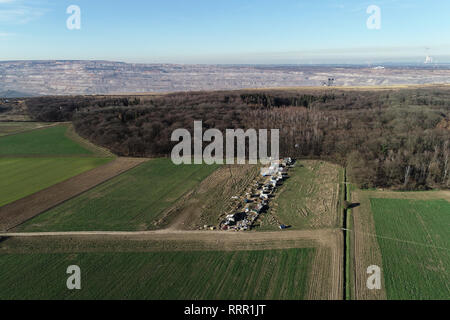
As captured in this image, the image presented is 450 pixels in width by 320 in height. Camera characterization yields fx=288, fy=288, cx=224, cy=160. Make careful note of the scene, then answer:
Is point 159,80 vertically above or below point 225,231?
above

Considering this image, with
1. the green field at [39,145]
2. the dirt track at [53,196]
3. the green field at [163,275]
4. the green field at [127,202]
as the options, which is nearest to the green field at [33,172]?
the dirt track at [53,196]

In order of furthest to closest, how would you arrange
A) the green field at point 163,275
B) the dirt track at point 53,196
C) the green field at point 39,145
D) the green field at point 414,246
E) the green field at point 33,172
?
the green field at point 39,145, the green field at point 33,172, the dirt track at point 53,196, the green field at point 414,246, the green field at point 163,275

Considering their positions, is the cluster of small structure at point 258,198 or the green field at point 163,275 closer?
the green field at point 163,275

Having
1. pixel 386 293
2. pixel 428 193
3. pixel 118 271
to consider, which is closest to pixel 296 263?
pixel 386 293

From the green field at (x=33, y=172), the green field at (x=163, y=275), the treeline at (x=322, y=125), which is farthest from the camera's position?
the treeline at (x=322, y=125)

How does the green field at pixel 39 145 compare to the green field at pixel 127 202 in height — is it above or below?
above

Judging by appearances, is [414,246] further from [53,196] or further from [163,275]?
[53,196]

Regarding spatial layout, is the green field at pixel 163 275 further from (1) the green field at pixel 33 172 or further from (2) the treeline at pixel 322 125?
(2) the treeline at pixel 322 125

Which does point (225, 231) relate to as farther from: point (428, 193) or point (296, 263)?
point (428, 193)
